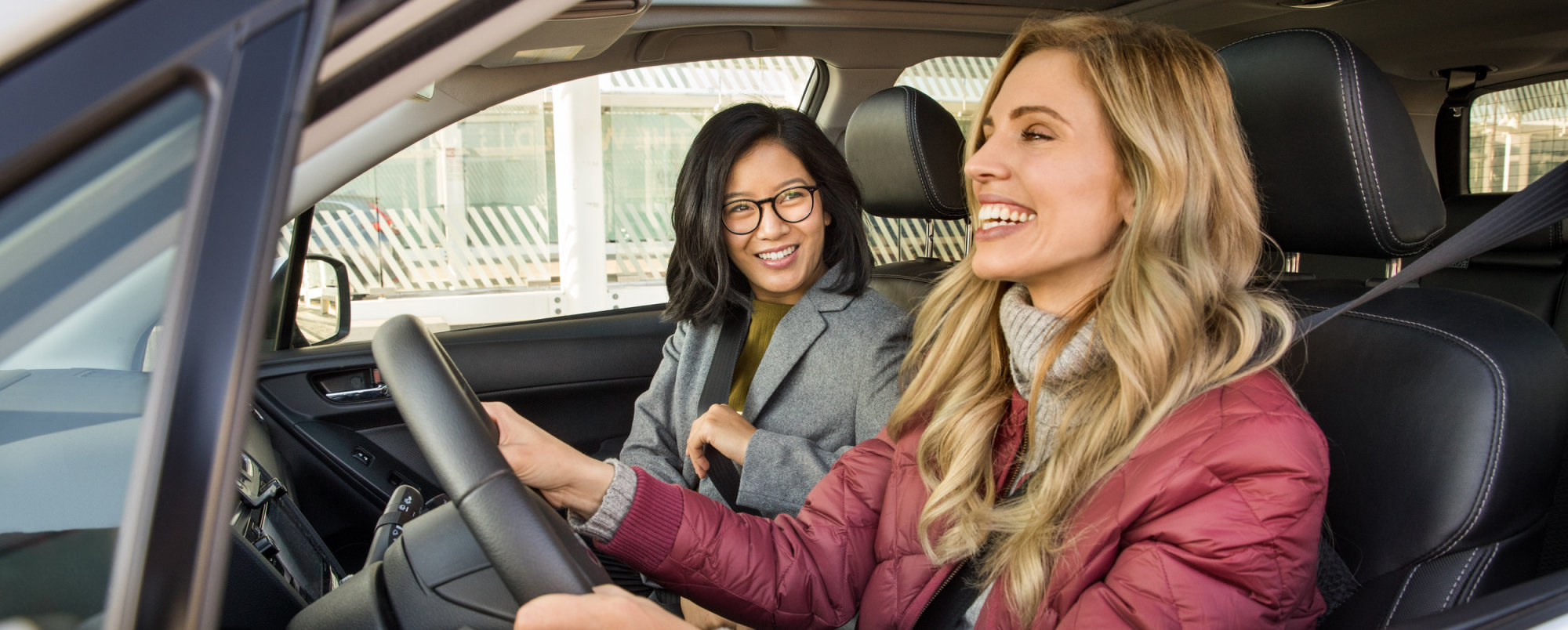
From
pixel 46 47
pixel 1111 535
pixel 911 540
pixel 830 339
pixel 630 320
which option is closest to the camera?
pixel 46 47

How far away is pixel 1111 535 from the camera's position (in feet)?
3.19

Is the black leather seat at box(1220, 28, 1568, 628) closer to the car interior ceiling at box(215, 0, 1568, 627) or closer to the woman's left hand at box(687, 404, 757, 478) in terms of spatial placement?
the car interior ceiling at box(215, 0, 1568, 627)

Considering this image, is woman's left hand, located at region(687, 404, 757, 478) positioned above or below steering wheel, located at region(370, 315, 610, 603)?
below

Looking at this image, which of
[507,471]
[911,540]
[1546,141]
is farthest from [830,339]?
[1546,141]

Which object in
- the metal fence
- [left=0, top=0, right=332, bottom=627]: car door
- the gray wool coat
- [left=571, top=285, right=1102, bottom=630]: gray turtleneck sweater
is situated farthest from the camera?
the metal fence

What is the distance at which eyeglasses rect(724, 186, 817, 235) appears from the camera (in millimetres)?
1834

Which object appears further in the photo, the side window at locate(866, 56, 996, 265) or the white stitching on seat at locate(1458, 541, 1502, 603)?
the side window at locate(866, 56, 996, 265)

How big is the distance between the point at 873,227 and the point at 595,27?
3.67 feet

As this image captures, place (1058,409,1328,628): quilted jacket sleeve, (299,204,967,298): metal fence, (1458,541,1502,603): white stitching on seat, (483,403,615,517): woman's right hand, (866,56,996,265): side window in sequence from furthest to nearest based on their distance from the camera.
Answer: (299,204,967,298): metal fence < (866,56,996,265): side window < (483,403,615,517): woman's right hand < (1458,541,1502,603): white stitching on seat < (1058,409,1328,628): quilted jacket sleeve

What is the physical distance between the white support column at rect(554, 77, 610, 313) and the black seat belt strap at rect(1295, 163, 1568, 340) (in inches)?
112

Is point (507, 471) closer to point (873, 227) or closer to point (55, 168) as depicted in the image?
point (55, 168)

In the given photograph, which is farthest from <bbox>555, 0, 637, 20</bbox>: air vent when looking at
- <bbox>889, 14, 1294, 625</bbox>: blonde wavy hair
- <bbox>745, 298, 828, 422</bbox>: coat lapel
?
<bbox>889, 14, 1294, 625</bbox>: blonde wavy hair

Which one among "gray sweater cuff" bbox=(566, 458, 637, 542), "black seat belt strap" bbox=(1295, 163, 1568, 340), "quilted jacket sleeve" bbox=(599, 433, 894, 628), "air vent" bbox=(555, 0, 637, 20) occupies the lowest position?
"quilted jacket sleeve" bbox=(599, 433, 894, 628)

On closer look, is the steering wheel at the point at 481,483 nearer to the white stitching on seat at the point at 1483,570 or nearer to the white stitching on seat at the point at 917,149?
the white stitching on seat at the point at 1483,570
